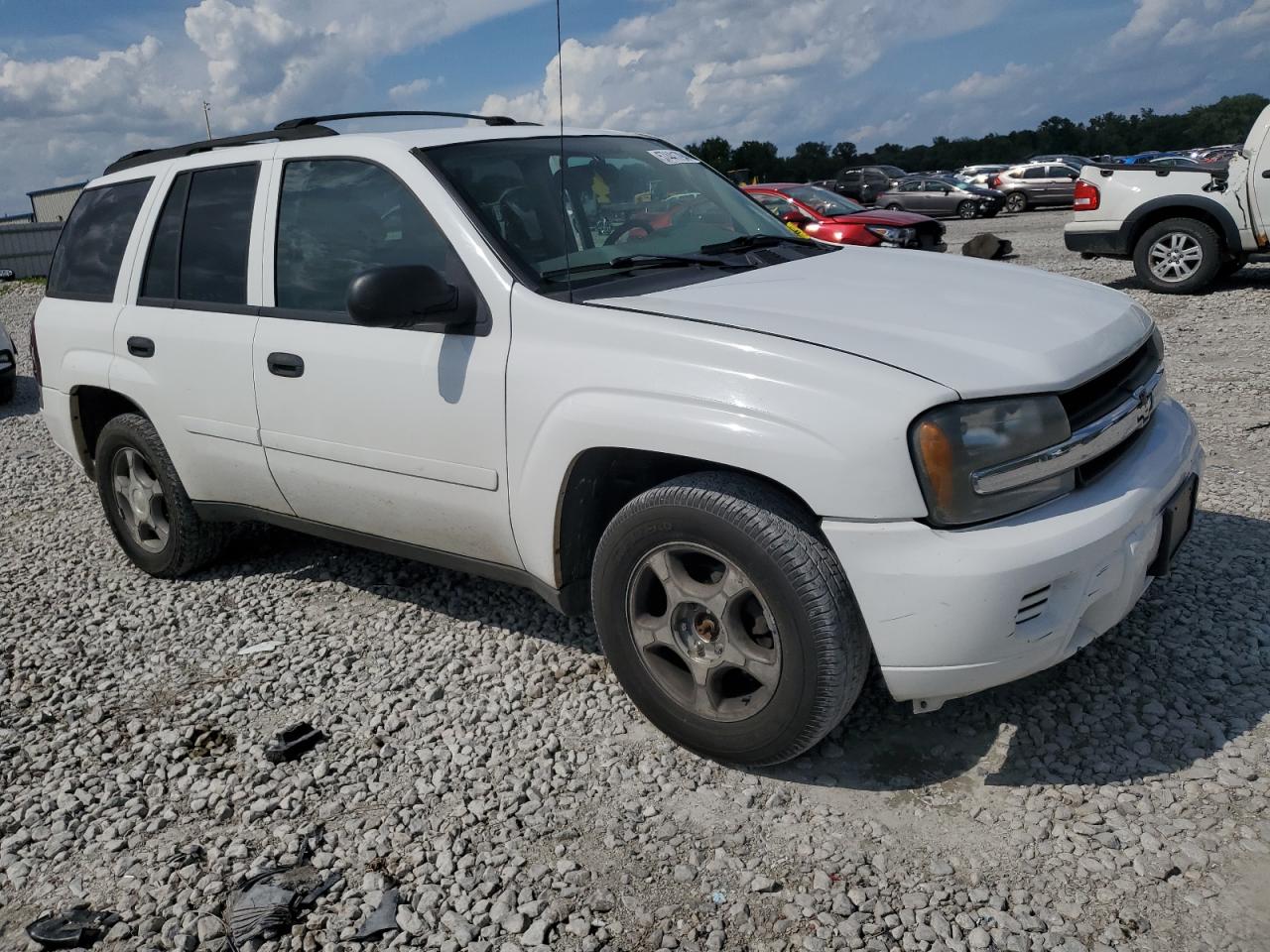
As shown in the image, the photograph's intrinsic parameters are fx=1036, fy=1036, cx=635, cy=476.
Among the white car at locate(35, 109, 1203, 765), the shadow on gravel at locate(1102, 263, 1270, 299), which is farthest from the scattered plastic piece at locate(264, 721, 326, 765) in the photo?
the shadow on gravel at locate(1102, 263, 1270, 299)

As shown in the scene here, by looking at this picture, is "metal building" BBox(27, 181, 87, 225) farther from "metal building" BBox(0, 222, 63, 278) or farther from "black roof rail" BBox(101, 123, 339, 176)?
"black roof rail" BBox(101, 123, 339, 176)

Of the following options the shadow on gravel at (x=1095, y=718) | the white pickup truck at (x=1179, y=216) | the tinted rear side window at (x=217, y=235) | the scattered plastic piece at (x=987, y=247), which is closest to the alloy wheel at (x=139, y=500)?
the tinted rear side window at (x=217, y=235)

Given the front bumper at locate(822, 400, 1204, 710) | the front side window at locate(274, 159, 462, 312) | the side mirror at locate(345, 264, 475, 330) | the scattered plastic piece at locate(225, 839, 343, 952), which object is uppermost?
the front side window at locate(274, 159, 462, 312)

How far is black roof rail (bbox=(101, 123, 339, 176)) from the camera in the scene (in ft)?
13.0

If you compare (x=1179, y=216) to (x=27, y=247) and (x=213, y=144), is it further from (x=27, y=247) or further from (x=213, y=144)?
(x=27, y=247)

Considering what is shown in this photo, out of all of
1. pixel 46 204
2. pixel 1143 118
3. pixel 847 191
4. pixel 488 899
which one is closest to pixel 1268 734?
pixel 488 899

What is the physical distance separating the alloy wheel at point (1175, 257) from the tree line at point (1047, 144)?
6394 cm

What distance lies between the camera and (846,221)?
15281 mm

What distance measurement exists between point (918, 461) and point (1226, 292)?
1014 centimetres

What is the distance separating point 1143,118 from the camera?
87.9 metres

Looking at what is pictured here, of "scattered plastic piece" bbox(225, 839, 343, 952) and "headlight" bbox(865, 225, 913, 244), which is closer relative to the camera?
"scattered plastic piece" bbox(225, 839, 343, 952)

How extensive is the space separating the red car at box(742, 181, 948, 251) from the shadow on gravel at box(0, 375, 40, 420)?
30.2 ft

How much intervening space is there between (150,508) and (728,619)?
3.17 meters

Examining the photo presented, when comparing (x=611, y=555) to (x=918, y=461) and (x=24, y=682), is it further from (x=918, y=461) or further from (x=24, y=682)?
(x=24, y=682)
